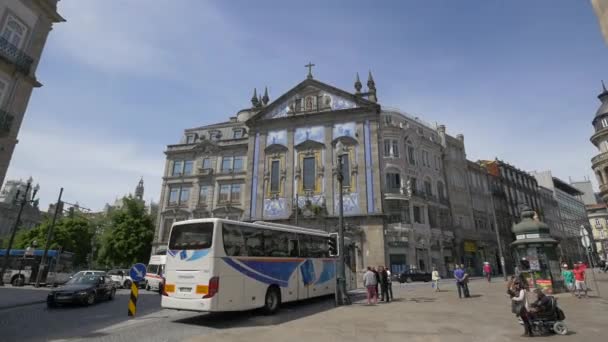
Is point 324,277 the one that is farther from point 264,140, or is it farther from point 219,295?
point 264,140

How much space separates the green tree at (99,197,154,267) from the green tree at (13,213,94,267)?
1114 centimetres

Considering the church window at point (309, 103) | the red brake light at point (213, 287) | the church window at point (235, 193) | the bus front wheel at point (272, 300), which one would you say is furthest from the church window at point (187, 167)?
the red brake light at point (213, 287)

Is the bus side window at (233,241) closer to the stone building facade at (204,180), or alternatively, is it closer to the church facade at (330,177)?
the church facade at (330,177)

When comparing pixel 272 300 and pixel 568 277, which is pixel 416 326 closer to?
pixel 272 300

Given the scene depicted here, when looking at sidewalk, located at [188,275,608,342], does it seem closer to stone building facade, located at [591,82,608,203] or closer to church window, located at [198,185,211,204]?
stone building facade, located at [591,82,608,203]

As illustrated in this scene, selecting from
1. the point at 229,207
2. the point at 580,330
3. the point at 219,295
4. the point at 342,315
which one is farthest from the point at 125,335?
the point at 229,207

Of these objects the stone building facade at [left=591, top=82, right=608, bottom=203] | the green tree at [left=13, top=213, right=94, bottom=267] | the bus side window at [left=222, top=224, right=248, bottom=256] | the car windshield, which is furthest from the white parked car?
the stone building facade at [left=591, top=82, right=608, bottom=203]

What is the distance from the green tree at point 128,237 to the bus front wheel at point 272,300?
32.5 meters

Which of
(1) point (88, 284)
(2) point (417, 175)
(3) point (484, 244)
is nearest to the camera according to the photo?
(1) point (88, 284)

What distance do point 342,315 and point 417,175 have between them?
1151 inches

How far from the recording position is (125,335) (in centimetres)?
880

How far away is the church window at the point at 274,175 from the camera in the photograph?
36.8 meters

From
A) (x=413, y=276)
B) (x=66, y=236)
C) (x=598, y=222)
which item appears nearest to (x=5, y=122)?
(x=413, y=276)

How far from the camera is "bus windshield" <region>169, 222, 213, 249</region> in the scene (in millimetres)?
10734
